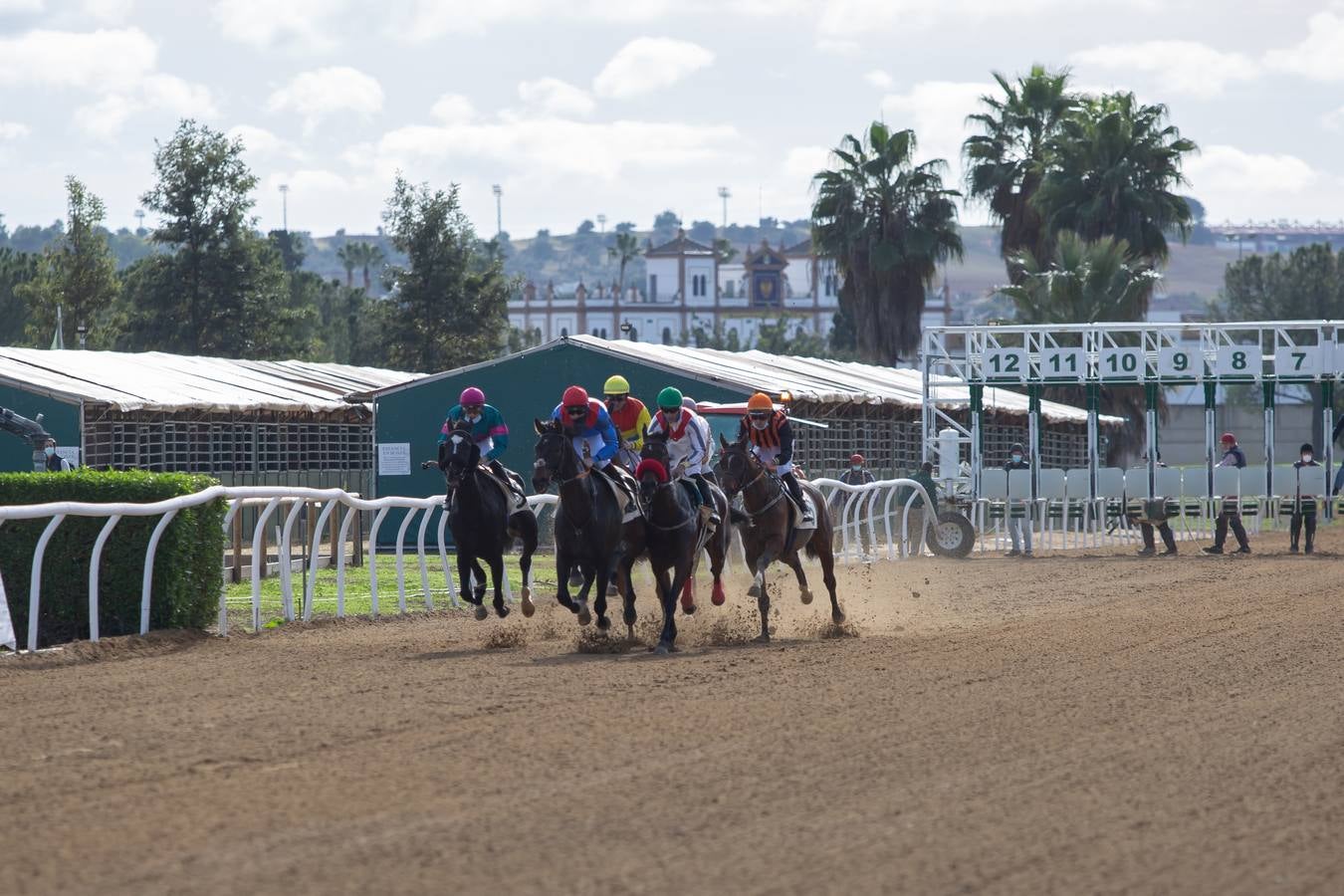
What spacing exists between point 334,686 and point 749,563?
188 inches

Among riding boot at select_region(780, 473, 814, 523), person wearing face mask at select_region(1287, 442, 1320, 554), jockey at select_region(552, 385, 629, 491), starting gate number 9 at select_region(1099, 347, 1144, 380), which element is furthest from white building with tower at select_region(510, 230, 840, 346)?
jockey at select_region(552, 385, 629, 491)

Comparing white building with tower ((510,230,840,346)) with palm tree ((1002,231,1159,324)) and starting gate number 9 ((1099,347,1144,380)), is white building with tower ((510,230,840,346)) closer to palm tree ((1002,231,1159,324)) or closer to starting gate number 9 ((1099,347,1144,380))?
palm tree ((1002,231,1159,324))

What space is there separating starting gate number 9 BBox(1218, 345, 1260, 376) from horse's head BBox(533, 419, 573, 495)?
17.9m

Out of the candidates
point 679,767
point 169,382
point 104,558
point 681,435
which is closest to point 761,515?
point 681,435

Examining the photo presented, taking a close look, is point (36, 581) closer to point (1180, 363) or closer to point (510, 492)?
point (510, 492)

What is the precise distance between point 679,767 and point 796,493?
7.01 metres

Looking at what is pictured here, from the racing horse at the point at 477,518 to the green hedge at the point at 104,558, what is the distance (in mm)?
1837

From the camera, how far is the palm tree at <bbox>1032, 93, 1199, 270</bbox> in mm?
44156

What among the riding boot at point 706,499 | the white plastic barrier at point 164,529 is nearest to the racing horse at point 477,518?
the white plastic barrier at point 164,529

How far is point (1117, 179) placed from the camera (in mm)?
44156

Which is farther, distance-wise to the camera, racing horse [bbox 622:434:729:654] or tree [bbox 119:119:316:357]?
tree [bbox 119:119:316:357]

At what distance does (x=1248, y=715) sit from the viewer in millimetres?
8836

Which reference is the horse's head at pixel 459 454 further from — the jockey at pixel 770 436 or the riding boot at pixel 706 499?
the jockey at pixel 770 436

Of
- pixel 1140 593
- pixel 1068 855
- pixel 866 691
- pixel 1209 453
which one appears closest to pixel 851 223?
pixel 1209 453
